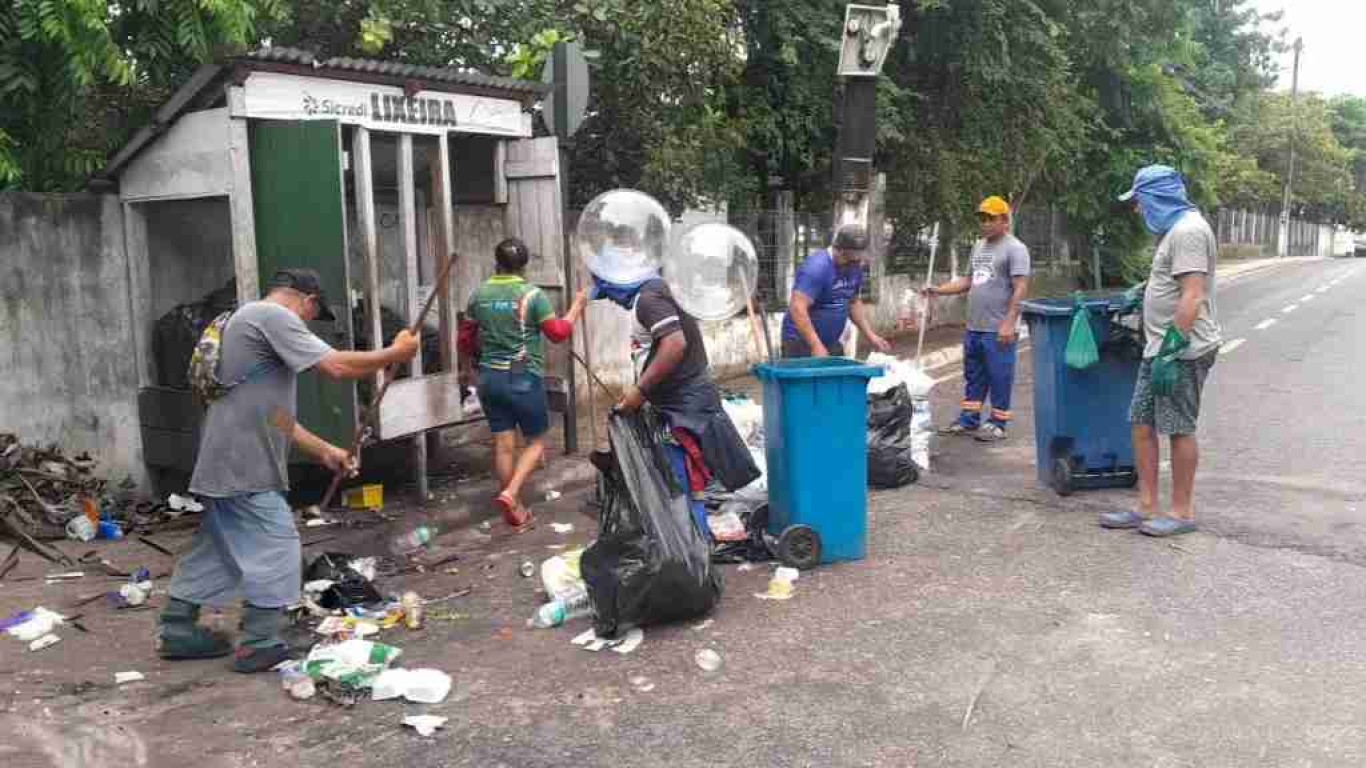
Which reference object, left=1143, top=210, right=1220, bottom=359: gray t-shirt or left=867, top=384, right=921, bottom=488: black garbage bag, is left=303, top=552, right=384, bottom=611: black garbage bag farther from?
left=1143, top=210, right=1220, bottom=359: gray t-shirt

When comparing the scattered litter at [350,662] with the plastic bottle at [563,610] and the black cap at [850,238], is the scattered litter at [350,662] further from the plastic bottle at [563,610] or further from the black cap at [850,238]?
the black cap at [850,238]

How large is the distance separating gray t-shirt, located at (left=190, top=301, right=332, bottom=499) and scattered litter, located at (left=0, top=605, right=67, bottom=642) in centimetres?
109

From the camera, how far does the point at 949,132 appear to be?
14344 mm

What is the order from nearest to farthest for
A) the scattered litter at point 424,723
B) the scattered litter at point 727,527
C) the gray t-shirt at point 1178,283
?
1. the scattered litter at point 424,723
2. the gray t-shirt at point 1178,283
3. the scattered litter at point 727,527

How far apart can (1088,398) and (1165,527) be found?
97 centimetres

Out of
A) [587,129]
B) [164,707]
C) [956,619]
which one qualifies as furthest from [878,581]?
[587,129]

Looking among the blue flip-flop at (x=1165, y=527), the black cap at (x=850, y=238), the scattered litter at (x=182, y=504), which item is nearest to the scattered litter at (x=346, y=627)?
the scattered litter at (x=182, y=504)

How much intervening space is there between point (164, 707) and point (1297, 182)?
5540 centimetres

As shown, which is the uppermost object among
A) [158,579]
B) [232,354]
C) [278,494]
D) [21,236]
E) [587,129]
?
[587,129]

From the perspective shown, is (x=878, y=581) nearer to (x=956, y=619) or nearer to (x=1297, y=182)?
(x=956, y=619)

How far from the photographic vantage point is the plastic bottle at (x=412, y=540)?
20.1 ft

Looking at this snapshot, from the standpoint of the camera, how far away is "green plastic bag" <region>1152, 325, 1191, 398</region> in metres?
5.33

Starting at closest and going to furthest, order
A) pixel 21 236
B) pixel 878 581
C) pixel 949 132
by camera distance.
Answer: pixel 878 581 < pixel 21 236 < pixel 949 132

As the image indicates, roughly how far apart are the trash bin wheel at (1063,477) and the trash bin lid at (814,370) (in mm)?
1672
